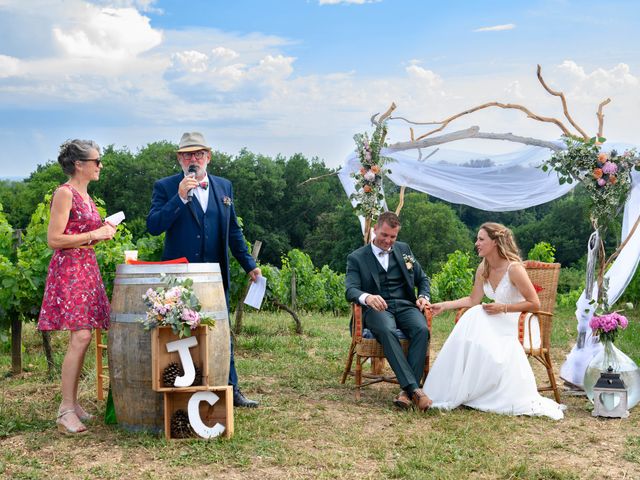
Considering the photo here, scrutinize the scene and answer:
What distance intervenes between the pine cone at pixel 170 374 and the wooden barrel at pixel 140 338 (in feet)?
0.38

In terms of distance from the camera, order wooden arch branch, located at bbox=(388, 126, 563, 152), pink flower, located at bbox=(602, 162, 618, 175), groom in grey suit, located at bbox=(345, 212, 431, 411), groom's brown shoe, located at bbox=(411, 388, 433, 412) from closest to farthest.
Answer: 1. groom's brown shoe, located at bbox=(411, 388, 433, 412)
2. groom in grey suit, located at bbox=(345, 212, 431, 411)
3. pink flower, located at bbox=(602, 162, 618, 175)
4. wooden arch branch, located at bbox=(388, 126, 563, 152)

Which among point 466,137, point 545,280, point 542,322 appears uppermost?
point 466,137

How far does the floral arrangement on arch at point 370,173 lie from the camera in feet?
22.2

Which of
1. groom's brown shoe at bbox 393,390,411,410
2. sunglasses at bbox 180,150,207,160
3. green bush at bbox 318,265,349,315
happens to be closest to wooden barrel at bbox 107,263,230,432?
sunglasses at bbox 180,150,207,160

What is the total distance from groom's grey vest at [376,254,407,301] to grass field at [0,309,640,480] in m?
0.71

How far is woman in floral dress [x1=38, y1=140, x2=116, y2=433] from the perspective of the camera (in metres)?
4.11

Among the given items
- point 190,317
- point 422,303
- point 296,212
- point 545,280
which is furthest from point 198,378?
point 296,212

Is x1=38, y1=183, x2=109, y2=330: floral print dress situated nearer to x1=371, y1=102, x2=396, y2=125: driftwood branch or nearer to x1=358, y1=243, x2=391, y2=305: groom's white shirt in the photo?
x1=358, y1=243, x2=391, y2=305: groom's white shirt

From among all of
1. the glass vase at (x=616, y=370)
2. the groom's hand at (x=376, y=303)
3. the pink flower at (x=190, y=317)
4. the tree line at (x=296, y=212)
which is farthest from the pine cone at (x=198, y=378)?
the tree line at (x=296, y=212)

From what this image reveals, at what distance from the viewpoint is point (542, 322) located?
18.1ft

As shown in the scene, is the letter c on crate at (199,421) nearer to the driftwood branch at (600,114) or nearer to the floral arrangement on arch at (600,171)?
the floral arrangement on arch at (600,171)

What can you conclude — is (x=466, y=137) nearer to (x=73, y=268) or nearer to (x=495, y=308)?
(x=495, y=308)

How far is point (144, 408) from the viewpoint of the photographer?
165 inches

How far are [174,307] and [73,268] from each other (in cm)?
63
